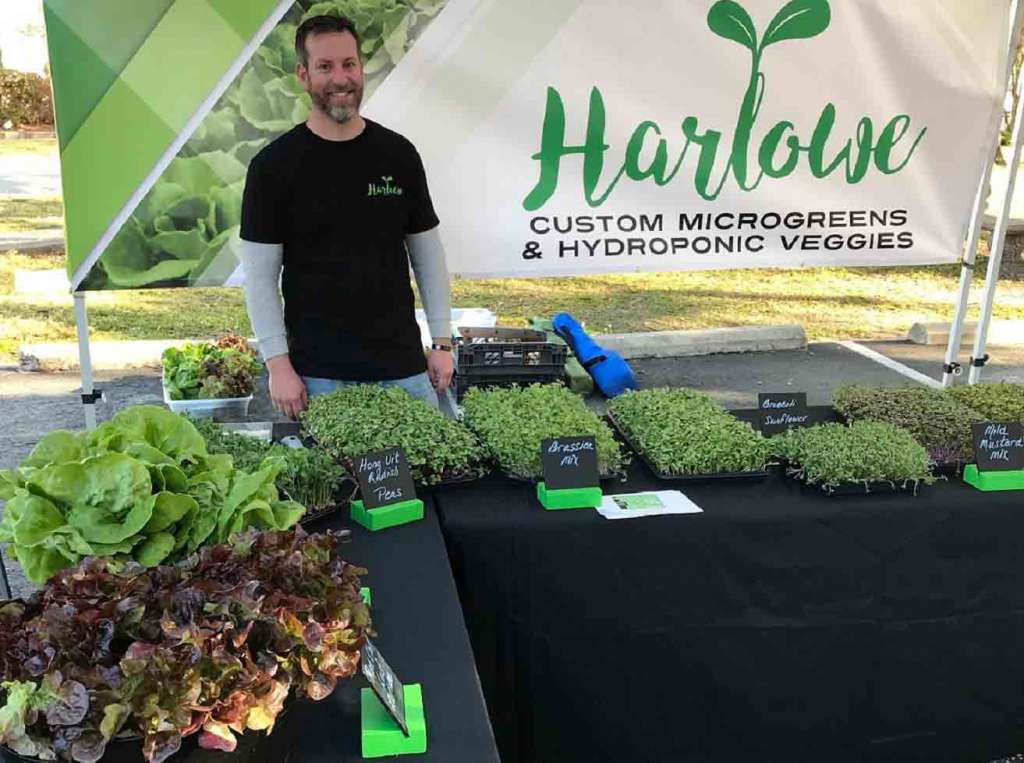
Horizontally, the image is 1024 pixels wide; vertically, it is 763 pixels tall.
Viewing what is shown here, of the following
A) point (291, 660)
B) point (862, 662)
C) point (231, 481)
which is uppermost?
point (231, 481)

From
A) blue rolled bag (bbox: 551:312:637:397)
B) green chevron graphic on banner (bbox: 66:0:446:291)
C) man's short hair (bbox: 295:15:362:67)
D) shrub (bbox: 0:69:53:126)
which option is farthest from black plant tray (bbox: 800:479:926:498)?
shrub (bbox: 0:69:53:126)

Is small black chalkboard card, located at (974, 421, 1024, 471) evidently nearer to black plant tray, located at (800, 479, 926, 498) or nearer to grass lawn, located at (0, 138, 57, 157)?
black plant tray, located at (800, 479, 926, 498)

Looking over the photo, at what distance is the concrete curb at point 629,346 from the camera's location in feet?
19.8

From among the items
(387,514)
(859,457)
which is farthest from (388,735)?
(859,457)

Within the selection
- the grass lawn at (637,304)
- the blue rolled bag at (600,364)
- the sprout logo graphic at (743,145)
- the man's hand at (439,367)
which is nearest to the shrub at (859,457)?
the man's hand at (439,367)

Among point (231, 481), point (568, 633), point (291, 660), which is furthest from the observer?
point (568, 633)

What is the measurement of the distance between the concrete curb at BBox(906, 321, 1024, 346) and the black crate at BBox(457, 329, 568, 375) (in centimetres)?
346

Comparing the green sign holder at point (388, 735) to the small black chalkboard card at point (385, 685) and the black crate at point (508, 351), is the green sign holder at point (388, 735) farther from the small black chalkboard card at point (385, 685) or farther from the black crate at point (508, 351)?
the black crate at point (508, 351)

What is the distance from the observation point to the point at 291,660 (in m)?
1.21

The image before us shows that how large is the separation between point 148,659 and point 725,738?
5.40ft

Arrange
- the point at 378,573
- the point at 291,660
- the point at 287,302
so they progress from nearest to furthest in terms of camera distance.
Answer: the point at 291,660 < the point at 378,573 < the point at 287,302

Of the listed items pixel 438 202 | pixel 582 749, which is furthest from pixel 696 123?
pixel 582 749

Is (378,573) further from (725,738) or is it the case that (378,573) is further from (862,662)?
(862,662)

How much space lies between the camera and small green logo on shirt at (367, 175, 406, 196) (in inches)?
113
